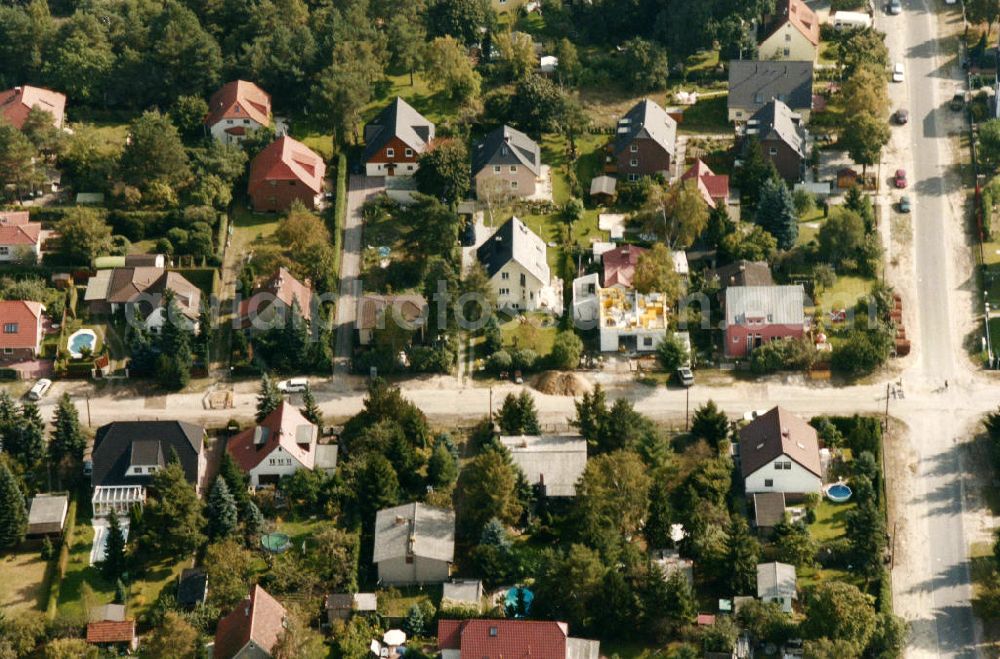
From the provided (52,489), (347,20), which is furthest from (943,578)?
(347,20)

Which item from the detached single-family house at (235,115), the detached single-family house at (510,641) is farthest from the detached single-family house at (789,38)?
the detached single-family house at (510,641)

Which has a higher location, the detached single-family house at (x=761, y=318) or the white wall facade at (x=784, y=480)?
the detached single-family house at (x=761, y=318)

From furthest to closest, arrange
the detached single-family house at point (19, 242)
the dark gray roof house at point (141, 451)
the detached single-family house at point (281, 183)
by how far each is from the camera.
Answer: the detached single-family house at point (281, 183), the detached single-family house at point (19, 242), the dark gray roof house at point (141, 451)

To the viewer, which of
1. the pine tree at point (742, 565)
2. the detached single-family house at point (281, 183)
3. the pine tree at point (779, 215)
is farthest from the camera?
the detached single-family house at point (281, 183)

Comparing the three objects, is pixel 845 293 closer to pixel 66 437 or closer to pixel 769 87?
pixel 769 87

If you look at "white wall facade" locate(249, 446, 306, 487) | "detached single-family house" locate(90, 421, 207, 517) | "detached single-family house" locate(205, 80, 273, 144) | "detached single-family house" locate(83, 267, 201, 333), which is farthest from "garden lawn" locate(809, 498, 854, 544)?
"detached single-family house" locate(205, 80, 273, 144)

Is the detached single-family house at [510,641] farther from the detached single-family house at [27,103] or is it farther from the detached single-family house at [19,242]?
the detached single-family house at [27,103]

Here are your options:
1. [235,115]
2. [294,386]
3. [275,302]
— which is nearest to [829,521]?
[294,386]
